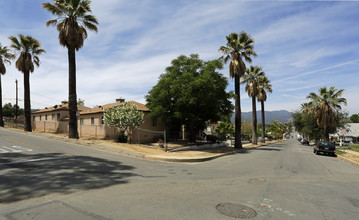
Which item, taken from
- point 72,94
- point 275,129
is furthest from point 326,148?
point 275,129

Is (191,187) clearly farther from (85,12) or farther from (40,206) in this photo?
(85,12)

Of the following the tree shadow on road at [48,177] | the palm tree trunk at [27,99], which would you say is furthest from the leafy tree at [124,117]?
the palm tree trunk at [27,99]

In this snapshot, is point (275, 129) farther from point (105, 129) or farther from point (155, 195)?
point (155, 195)

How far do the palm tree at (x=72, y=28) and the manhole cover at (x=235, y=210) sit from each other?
19.0m

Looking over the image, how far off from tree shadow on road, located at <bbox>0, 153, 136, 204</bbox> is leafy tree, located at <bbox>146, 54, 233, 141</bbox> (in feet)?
38.5

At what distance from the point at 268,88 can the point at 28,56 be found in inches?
1598

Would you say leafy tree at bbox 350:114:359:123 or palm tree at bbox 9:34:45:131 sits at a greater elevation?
palm tree at bbox 9:34:45:131

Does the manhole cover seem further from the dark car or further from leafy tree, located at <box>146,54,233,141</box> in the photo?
the dark car

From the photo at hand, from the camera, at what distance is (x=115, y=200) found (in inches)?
218

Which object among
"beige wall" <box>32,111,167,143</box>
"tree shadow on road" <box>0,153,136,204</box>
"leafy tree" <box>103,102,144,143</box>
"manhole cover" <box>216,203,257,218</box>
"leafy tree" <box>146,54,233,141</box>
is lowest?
"manhole cover" <box>216,203,257,218</box>

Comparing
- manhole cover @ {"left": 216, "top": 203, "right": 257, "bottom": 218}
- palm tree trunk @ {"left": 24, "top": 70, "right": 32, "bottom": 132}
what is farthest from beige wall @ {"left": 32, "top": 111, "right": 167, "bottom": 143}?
manhole cover @ {"left": 216, "top": 203, "right": 257, "bottom": 218}

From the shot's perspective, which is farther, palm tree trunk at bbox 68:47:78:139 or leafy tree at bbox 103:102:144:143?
palm tree trunk at bbox 68:47:78:139

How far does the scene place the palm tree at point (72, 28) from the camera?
2016cm

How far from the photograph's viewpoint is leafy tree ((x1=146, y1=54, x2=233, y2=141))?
2000 cm
